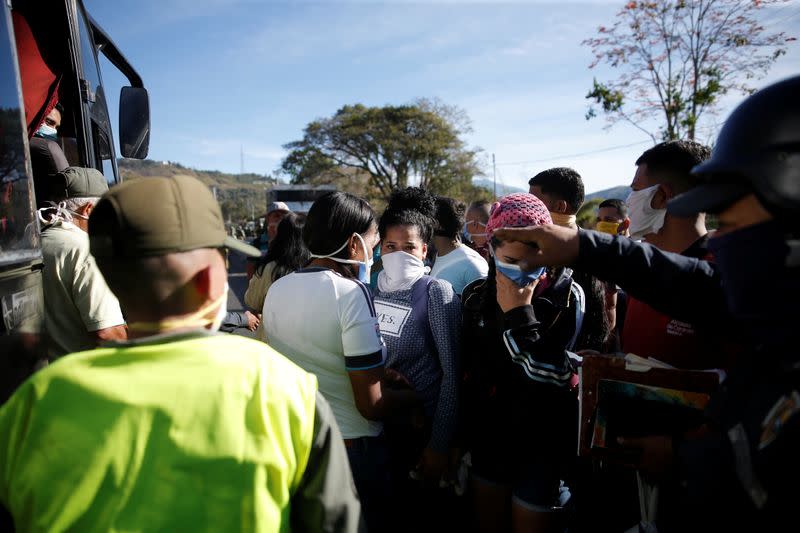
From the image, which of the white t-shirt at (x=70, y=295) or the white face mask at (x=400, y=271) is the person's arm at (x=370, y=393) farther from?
the white t-shirt at (x=70, y=295)

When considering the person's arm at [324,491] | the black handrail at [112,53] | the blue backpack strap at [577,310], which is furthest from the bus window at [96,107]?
the blue backpack strap at [577,310]

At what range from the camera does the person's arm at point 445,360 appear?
2201mm

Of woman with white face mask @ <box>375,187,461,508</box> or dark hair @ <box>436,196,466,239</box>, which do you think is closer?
woman with white face mask @ <box>375,187,461,508</box>

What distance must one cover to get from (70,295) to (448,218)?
2683mm

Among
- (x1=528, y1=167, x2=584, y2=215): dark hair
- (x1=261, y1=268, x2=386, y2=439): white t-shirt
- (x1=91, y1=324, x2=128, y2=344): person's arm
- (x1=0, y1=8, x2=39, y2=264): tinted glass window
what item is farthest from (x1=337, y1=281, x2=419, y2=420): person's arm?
(x1=528, y1=167, x2=584, y2=215): dark hair

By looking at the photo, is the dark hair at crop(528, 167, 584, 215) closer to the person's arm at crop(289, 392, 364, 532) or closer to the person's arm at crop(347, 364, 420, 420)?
the person's arm at crop(347, 364, 420, 420)

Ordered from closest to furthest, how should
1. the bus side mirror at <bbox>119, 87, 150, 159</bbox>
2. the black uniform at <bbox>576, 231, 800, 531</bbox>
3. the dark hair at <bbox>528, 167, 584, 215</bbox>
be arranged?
the black uniform at <bbox>576, 231, 800, 531</bbox> < the dark hair at <bbox>528, 167, 584, 215</bbox> < the bus side mirror at <bbox>119, 87, 150, 159</bbox>

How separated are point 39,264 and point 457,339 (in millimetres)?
1781

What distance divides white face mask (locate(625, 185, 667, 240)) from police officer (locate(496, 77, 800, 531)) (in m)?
1.11

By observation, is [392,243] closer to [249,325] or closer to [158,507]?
[158,507]

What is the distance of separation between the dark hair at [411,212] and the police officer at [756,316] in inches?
60.8

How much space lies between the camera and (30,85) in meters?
2.90

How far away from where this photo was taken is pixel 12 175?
1.68 metres

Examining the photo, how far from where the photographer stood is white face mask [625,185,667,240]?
228cm
